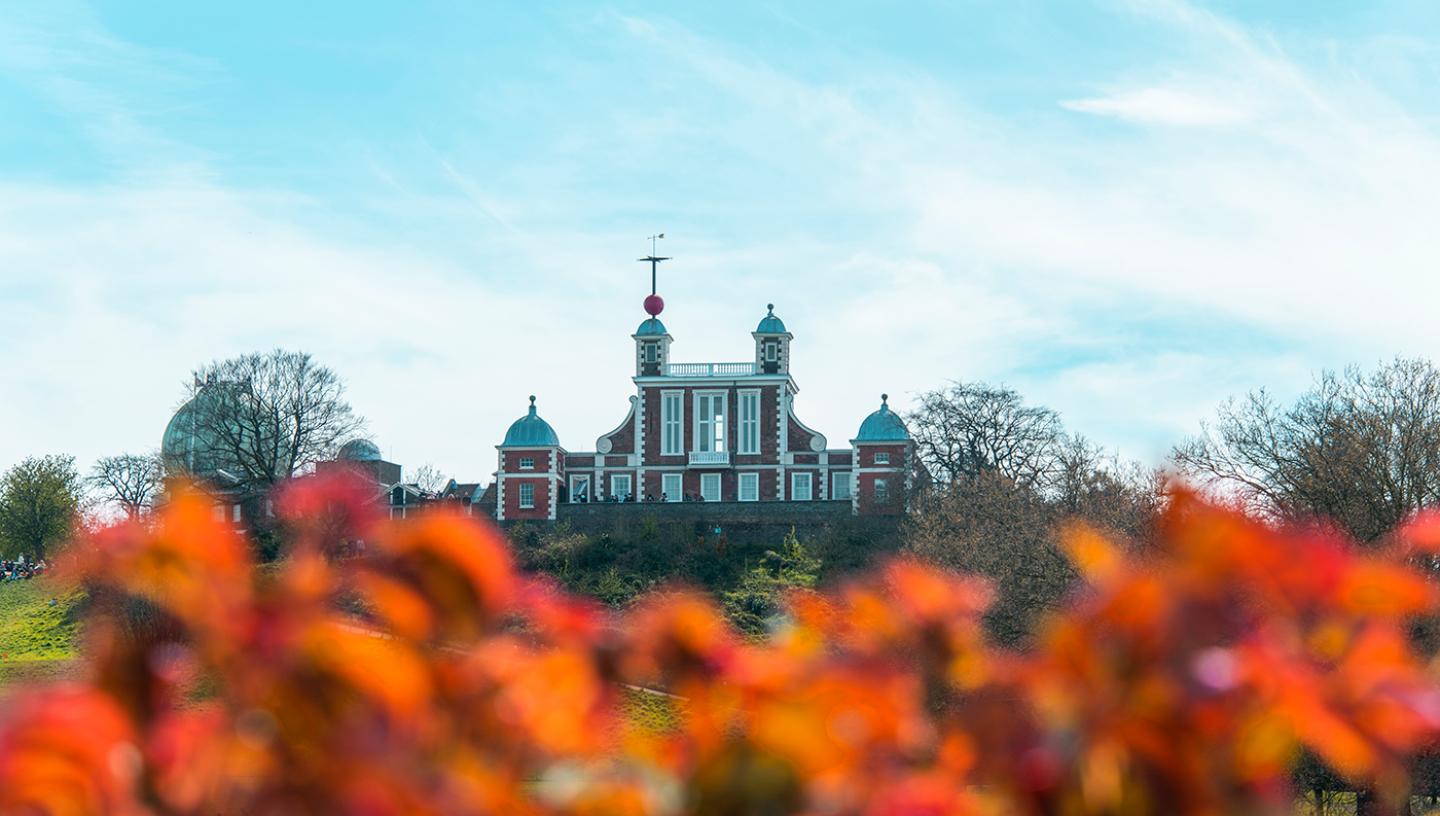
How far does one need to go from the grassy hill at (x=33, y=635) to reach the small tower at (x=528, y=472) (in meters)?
14.5

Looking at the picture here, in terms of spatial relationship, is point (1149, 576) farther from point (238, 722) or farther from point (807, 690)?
point (238, 722)

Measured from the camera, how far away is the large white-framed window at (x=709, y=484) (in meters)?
58.0

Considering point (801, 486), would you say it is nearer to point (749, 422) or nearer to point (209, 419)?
point (749, 422)

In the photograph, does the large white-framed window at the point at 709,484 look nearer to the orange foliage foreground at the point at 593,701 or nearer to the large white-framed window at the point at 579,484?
the large white-framed window at the point at 579,484

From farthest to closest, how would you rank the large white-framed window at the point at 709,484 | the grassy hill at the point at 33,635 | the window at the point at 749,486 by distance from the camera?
the large white-framed window at the point at 709,484 < the window at the point at 749,486 < the grassy hill at the point at 33,635

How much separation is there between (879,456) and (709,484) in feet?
A: 22.4

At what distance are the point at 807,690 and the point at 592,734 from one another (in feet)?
0.74

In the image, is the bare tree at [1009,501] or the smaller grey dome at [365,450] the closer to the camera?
the bare tree at [1009,501]

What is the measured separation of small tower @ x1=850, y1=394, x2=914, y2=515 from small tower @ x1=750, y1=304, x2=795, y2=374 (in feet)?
14.9

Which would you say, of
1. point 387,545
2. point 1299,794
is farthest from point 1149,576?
point 1299,794

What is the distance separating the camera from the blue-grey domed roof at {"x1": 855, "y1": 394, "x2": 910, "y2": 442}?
5503 centimetres

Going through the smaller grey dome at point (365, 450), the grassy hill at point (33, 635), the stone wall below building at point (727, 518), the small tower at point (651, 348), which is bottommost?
the grassy hill at point (33, 635)

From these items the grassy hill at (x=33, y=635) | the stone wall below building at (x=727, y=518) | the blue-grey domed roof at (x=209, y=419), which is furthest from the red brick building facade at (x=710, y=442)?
the grassy hill at (x=33, y=635)

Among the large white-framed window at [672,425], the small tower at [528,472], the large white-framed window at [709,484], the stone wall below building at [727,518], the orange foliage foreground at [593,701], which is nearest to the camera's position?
the orange foliage foreground at [593,701]
